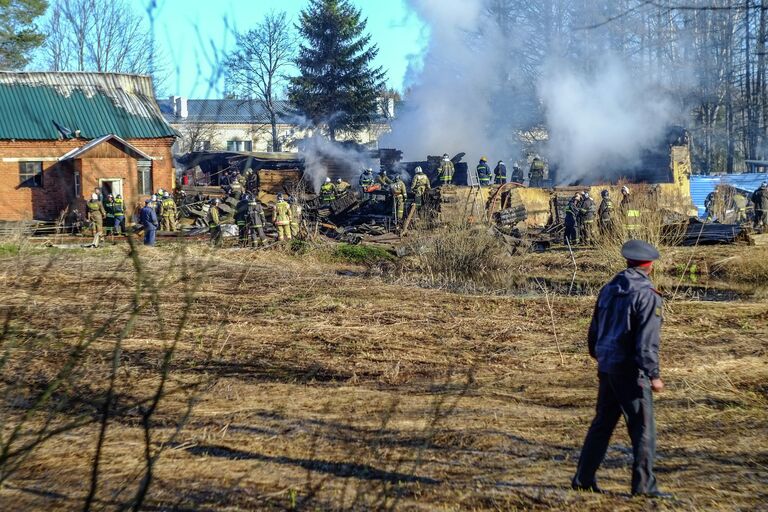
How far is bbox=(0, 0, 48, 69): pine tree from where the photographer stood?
33.1 m

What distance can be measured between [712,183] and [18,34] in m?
31.1

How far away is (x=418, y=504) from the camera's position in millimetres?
5199

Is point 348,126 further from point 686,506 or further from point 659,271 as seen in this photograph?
point 686,506

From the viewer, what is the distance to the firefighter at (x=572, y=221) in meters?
21.6

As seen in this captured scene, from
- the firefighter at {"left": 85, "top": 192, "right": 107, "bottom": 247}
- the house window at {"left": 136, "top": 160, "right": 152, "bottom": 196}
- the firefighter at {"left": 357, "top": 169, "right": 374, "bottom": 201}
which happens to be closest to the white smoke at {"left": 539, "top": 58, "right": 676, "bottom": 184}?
the firefighter at {"left": 357, "top": 169, "right": 374, "bottom": 201}

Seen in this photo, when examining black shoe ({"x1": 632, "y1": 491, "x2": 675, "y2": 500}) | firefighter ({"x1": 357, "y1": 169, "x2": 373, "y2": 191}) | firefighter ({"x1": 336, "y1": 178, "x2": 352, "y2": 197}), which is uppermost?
firefighter ({"x1": 357, "y1": 169, "x2": 373, "y2": 191})

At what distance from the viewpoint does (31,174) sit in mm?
28500

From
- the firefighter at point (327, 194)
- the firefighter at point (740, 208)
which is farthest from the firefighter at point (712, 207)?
the firefighter at point (327, 194)

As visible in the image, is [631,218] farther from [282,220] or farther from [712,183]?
[712,183]

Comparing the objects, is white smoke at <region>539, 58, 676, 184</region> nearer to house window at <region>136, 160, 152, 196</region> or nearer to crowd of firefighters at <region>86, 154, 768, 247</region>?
crowd of firefighters at <region>86, 154, 768, 247</region>

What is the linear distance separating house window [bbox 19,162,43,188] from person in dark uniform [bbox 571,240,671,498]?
27068mm

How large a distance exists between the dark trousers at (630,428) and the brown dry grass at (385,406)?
0.56 feet

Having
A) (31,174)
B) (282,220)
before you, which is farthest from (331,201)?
(31,174)

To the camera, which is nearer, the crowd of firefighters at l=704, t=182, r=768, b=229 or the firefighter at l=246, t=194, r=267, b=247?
the firefighter at l=246, t=194, r=267, b=247
